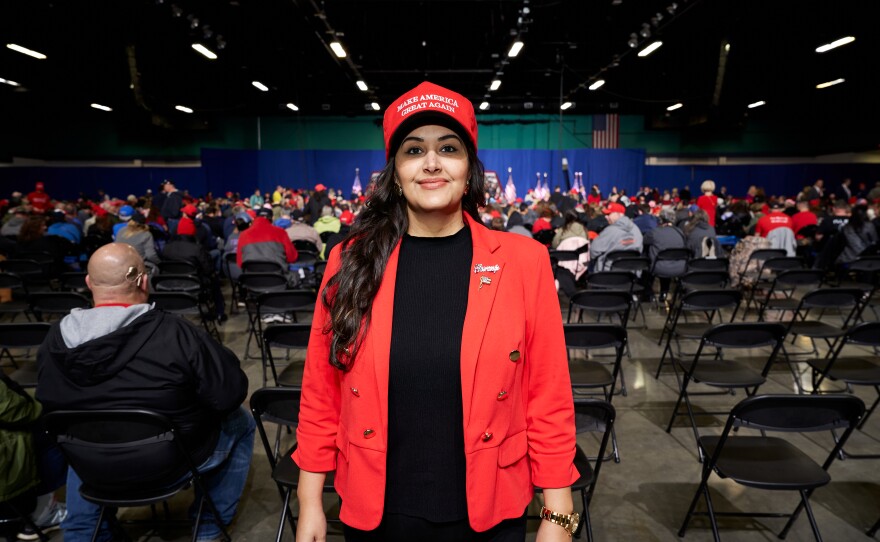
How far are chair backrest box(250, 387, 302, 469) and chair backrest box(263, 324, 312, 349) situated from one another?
0.94 metres

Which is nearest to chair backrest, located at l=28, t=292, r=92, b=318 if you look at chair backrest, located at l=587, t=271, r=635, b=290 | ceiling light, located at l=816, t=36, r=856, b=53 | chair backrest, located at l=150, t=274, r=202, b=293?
→ chair backrest, located at l=150, t=274, r=202, b=293

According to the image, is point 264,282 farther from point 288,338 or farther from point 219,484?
point 219,484

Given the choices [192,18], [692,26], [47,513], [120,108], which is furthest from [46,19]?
[692,26]

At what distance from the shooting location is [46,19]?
9.68m

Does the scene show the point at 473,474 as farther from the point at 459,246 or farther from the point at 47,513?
the point at 47,513

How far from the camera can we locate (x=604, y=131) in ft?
72.8

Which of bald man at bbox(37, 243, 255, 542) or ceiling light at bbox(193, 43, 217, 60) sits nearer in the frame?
bald man at bbox(37, 243, 255, 542)

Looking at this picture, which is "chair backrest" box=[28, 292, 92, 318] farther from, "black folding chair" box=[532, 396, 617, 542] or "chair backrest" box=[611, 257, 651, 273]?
"chair backrest" box=[611, 257, 651, 273]

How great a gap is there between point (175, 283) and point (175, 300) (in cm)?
142

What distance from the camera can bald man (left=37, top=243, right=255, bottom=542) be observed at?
6.55 feet

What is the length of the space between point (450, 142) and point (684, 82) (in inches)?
739

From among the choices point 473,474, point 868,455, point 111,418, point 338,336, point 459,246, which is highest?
point 459,246

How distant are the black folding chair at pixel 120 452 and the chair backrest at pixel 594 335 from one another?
2.37 meters

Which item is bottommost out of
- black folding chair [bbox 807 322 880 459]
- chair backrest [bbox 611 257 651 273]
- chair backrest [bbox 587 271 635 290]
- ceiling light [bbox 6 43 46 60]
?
black folding chair [bbox 807 322 880 459]
